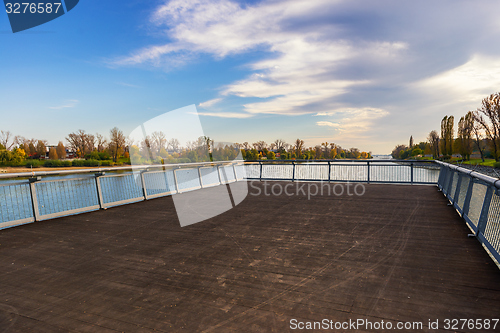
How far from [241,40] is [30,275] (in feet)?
45.7

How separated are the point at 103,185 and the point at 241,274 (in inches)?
263

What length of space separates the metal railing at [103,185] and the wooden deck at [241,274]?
0.93 metres

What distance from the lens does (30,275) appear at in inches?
136

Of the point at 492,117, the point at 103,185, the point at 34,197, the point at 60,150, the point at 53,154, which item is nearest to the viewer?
the point at 34,197

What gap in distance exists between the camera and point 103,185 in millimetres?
7984

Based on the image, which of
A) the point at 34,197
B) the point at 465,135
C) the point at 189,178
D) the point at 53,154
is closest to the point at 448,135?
the point at 465,135

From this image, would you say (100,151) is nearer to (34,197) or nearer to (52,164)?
(52,164)

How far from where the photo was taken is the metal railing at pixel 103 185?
20.5ft

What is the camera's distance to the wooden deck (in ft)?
7.86

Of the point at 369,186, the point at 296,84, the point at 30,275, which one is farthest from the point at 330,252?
the point at 296,84

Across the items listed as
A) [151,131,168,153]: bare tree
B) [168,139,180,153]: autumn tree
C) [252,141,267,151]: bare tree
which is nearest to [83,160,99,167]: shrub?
[252,141,267,151]: bare tree

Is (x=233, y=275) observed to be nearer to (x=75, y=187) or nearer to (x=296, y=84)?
(x=75, y=187)

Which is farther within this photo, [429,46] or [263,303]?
[429,46]

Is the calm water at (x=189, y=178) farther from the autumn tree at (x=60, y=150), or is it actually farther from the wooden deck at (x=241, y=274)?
the autumn tree at (x=60, y=150)
